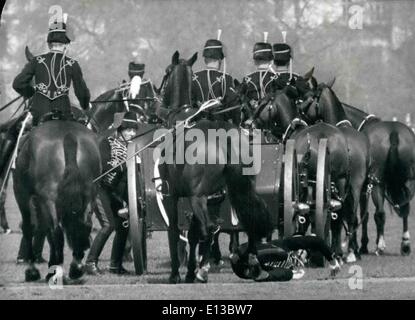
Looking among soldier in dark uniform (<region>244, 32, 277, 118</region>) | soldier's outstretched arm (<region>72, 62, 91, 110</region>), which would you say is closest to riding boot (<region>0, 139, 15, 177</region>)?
soldier's outstretched arm (<region>72, 62, 91, 110</region>)

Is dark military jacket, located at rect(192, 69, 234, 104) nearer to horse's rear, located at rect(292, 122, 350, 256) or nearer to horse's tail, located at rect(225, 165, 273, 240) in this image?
horse's rear, located at rect(292, 122, 350, 256)

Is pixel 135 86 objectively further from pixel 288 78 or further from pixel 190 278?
pixel 190 278

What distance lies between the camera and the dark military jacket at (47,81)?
14.1m

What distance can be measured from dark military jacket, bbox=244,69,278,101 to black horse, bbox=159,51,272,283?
6.57ft

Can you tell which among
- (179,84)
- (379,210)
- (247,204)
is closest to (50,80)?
(179,84)

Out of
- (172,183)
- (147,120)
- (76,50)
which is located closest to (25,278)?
(172,183)

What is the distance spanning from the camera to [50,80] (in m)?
14.1

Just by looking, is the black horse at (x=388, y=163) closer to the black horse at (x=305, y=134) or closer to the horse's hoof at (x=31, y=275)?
the black horse at (x=305, y=134)

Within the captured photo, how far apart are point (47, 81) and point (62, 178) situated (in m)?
1.26

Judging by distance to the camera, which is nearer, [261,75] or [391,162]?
[261,75]

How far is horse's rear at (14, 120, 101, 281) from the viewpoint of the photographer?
527 inches

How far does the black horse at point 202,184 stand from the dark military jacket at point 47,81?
3.44 feet

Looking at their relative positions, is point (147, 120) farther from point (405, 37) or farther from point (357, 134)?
point (405, 37)

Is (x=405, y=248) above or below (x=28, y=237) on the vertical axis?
below
